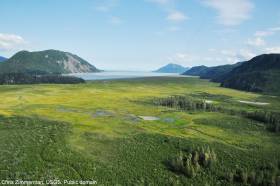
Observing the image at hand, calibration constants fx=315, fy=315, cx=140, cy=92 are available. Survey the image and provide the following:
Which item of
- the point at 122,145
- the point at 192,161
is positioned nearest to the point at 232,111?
the point at 192,161

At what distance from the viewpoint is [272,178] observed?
212 ft

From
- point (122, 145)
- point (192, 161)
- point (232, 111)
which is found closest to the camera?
point (192, 161)

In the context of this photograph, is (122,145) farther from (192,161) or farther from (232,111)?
(232,111)

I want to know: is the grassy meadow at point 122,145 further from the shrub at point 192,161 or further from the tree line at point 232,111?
the tree line at point 232,111

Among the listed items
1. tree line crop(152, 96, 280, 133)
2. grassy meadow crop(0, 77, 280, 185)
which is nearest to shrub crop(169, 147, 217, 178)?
grassy meadow crop(0, 77, 280, 185)

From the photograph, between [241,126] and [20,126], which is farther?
[241,126]

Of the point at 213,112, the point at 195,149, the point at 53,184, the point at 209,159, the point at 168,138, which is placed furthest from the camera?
the point at 213,112

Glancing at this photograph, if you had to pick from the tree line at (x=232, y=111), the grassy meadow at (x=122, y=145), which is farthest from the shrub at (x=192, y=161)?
the tree line at (x=232, y=111)

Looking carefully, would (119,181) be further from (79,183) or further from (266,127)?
(266,127)

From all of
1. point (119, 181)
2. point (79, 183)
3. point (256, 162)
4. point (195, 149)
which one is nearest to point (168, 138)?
point (195, 149)

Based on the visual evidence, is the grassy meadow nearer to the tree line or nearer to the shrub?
the shrub

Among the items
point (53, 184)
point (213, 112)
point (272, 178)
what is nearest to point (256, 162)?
point (272, 178)

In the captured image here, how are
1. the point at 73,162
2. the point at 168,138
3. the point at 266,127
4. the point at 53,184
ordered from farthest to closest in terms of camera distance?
1. the point at 266,127
2. the point at 168,138
3. the point at 73,162
4. the point at 53,184

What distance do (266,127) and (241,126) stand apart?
27.3ft
